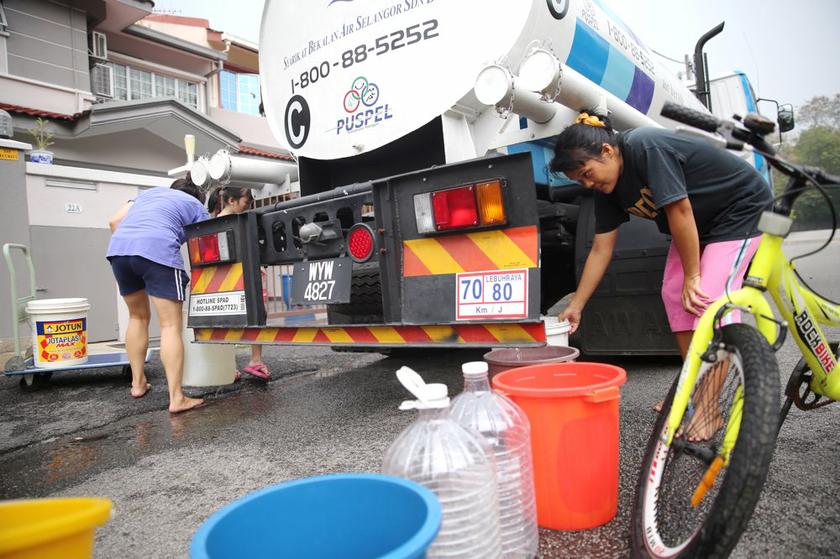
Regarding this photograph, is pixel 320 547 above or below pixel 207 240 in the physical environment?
below

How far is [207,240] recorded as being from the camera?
3.17 metres

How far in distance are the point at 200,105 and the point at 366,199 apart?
1401 centimetres

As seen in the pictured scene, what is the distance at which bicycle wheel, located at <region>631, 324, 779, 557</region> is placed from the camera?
1083 millimetres

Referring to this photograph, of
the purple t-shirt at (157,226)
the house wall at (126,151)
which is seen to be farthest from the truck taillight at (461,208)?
the house wall at (126,151)

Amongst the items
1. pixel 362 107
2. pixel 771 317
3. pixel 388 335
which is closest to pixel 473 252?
pixel 388 335

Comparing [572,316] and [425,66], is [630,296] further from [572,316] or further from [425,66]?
[425,66]

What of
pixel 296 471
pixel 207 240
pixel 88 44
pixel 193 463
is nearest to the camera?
pixel 296 471

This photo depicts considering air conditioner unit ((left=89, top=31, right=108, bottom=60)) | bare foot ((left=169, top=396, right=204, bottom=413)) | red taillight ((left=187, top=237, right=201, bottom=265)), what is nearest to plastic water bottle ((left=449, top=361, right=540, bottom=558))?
red taillight ((left=187, top=237, right=201, bottom=265))

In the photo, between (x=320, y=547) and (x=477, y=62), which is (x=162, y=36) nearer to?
(x=477, y=62)

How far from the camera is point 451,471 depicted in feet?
3.87

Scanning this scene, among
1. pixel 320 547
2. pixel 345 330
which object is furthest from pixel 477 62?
pixel 320 547

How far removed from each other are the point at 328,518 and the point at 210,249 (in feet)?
8.13

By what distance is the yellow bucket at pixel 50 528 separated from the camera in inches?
31.8

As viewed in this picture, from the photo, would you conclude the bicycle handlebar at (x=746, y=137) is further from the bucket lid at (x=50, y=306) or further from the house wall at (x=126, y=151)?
the house wall at (x=126, y=151)
